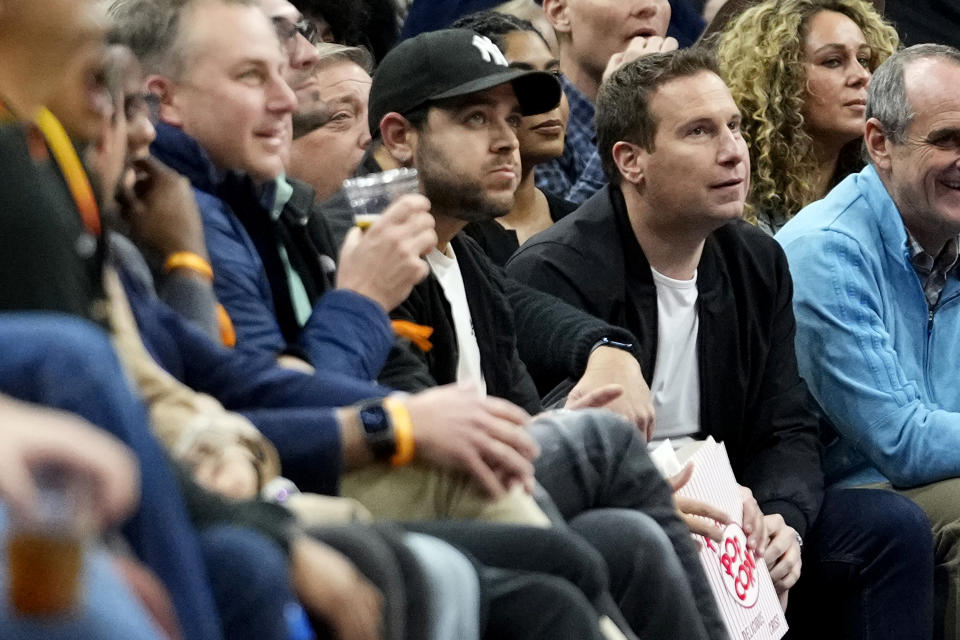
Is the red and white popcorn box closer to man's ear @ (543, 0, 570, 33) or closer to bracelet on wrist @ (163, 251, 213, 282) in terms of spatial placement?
bracelet on wrist @ (163, 251, 213, 282)

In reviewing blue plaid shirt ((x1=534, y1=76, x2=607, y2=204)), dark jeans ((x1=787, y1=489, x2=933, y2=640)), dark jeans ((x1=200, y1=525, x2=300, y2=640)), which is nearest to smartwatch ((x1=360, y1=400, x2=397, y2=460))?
dark jeans ((x1=200, y1=525, x2=300, y2=640))

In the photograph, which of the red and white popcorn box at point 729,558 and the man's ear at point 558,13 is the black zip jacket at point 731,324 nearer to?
the red and white popcorn box at point 729,558

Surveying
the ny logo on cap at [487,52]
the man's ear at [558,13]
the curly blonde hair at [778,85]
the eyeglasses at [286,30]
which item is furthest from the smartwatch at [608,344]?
the man's ear at [558,13]

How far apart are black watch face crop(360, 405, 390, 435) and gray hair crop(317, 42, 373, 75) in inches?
78.2

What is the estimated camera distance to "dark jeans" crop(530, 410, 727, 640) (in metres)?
2.26

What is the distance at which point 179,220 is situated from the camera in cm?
231

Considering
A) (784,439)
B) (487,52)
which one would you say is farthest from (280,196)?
(784,439)

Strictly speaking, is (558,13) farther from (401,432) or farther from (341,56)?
(401,432)

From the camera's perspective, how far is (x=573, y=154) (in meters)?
4.77

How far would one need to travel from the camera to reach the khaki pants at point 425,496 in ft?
6.98

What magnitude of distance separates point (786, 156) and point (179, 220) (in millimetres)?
2446

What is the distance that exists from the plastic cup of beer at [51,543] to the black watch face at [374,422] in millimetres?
977

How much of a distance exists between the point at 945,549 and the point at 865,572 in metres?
0.20

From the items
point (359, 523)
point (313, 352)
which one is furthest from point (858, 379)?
point (359, 523)
